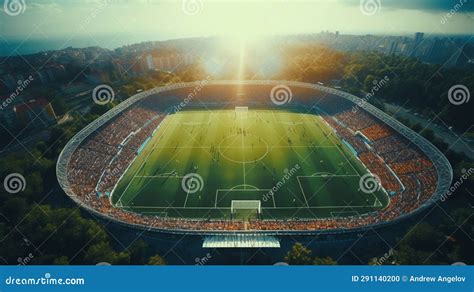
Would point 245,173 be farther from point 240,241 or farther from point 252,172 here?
point 240,241

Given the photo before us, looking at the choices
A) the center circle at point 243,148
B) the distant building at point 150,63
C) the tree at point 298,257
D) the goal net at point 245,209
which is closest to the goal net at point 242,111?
the center circle at point 243,148

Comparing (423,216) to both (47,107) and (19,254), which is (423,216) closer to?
(19,254)

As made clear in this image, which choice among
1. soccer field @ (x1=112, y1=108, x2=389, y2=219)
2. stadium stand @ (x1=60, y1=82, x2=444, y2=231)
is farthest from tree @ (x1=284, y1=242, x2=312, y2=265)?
soccer field @ (x1=112, y1=108, x2=389, y2=219)

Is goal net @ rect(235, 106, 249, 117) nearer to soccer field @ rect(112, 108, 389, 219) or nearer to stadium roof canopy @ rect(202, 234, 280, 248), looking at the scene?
soccer field @ rect(112, 108, 389, 219)

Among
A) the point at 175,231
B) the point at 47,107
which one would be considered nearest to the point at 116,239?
the point at 175,231

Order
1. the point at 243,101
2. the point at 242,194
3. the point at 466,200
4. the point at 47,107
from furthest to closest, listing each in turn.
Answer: the point at 243,101
the point at 47,107
the point at 242,194
the point at 466,200

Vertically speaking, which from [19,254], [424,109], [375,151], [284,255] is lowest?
[284,255]

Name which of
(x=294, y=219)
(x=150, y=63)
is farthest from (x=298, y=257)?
(x=150, y=63)
